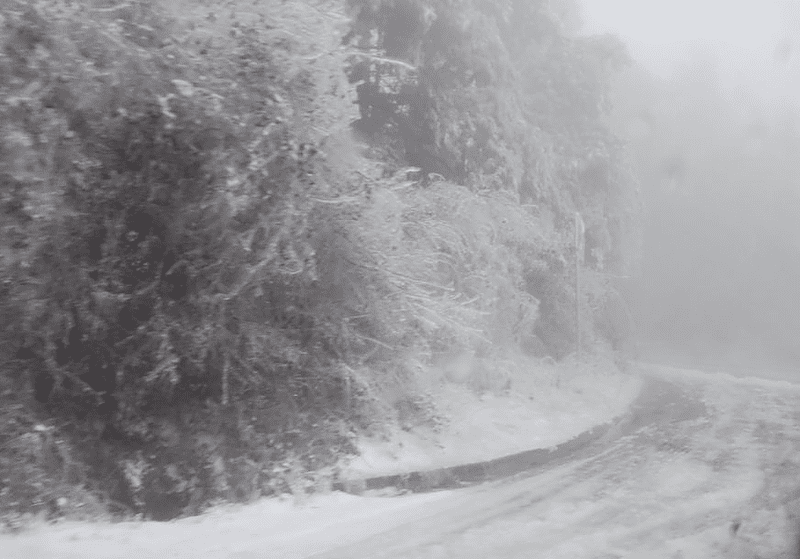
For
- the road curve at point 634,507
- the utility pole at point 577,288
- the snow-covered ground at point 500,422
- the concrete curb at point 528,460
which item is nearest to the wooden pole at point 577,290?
the utility pole at point 577,288

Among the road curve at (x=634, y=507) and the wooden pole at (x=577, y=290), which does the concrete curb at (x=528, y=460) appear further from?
the wooden pole at (x=577, y=290)

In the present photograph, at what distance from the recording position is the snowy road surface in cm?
684

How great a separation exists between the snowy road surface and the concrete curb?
297 millimetres

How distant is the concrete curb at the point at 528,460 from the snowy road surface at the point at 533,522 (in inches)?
11.7

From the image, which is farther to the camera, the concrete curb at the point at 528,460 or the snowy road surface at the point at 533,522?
the concrete curb at the point at 528,460

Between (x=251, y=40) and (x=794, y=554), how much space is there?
6.76 m

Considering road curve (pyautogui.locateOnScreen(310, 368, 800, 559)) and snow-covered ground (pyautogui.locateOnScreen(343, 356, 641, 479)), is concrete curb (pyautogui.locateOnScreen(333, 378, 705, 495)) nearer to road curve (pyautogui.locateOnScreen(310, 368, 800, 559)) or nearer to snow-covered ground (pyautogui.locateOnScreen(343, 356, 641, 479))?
snow-covered ground (pyautogui.locateOnScreen(343, 356, 641, 479))

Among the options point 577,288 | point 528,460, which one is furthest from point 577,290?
point 528,460

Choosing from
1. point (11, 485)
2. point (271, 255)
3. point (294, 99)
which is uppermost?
point (294, 99)

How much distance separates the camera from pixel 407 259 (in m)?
10.2

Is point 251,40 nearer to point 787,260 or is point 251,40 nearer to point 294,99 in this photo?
point 294,99

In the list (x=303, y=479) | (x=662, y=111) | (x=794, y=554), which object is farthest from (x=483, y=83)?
(x=662, y=111)

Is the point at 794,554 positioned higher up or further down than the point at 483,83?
further down

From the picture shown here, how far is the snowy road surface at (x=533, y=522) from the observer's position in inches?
269
